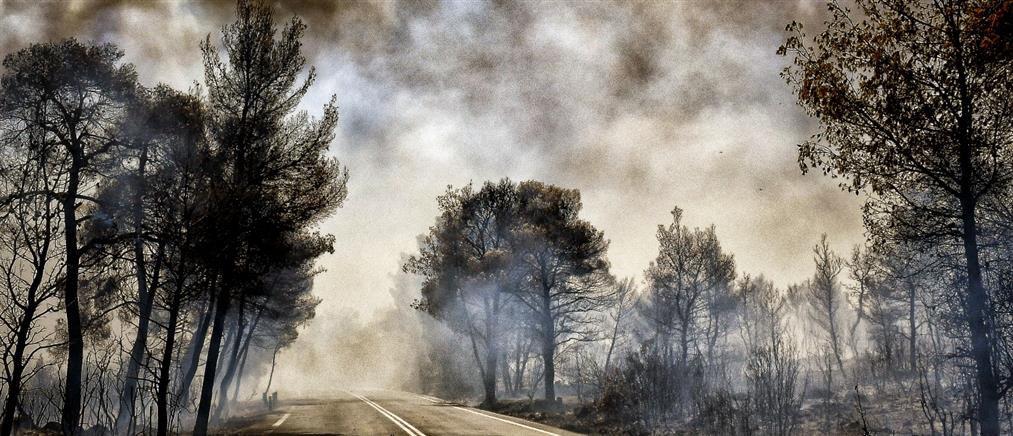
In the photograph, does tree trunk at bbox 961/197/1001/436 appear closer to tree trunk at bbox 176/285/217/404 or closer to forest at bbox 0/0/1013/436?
forest at bbox 0/0/1013/436

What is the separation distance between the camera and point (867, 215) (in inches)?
460

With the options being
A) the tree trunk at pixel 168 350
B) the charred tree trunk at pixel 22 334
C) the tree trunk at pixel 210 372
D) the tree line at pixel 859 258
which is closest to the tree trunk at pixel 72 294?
the tree trunk at pixel 210 372

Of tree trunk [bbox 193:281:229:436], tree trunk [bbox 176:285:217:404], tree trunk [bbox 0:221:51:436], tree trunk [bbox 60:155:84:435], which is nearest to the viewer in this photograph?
tree trunk [bbox 0:221:51:436]

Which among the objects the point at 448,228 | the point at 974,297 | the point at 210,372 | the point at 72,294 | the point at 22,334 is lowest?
the point at 210,372

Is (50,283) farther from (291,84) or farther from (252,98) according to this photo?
(291,84)

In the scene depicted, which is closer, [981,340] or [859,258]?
[981,340]

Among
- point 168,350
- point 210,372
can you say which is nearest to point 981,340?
point 168,350

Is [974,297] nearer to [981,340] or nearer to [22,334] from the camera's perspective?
[981,340]

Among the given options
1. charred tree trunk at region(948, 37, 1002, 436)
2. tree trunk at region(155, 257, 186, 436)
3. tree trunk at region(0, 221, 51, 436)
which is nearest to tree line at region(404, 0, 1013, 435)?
charred tree trunk at region(948, 37, 1002, 436)

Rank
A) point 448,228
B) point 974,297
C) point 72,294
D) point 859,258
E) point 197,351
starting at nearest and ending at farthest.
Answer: point 974,297
point 72,294
point 197,351
point 448,228
point 859,258

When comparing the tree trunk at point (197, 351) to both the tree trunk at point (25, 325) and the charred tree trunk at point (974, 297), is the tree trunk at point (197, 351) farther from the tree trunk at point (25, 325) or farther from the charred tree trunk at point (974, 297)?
the charred tree trunk at point (974, 297)

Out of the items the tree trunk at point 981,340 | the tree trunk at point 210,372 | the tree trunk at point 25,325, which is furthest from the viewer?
the tree trunk at point 210,372

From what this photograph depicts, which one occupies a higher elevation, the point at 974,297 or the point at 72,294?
the point at 72,294

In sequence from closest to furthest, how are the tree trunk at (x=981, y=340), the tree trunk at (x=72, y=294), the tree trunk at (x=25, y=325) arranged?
the tree trunk at (x=981, y=340), the tree trunk at (x=25, y=325), the tree trunk at (x=72, y=294)
